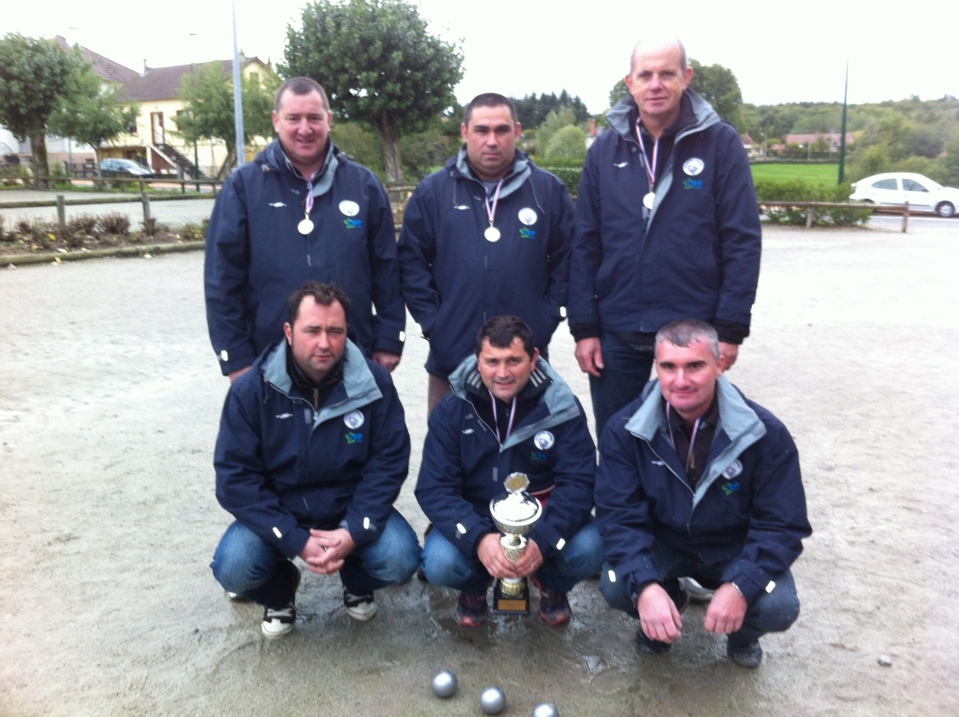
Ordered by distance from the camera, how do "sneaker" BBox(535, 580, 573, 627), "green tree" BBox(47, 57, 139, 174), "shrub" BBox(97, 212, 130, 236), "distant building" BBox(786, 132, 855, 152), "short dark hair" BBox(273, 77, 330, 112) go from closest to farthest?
"sneaker" BBox(535, 580, 573, 627), "short dark hair" BBox(273, 77, 330, 112), "shrub" BBox(97, 212, 130, 236), "green tree" BBox(47, 57, 139, 174), "distant building" BBox(786, 132, 855, 152)

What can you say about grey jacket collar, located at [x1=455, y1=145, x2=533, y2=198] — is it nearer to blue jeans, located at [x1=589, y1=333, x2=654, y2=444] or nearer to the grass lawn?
blue jeans, located at [x1=589, y1=333, x2=654, y2=444]

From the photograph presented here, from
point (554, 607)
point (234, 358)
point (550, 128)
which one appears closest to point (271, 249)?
point (234, 358)

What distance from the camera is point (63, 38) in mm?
44781

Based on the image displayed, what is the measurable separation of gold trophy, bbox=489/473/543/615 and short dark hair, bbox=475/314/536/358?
1.75ft

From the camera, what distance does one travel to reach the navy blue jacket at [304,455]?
3.53 metres

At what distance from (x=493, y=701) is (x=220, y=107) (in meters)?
41.6

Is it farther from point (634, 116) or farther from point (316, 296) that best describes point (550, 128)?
point (316, 296)

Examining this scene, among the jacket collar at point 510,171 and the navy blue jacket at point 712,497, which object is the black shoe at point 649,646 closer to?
the navy blue jacket at point 712,497

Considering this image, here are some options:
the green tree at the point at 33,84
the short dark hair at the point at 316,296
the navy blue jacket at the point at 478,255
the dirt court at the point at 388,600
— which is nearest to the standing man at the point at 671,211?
the navy blue jacket at the point at 478,255

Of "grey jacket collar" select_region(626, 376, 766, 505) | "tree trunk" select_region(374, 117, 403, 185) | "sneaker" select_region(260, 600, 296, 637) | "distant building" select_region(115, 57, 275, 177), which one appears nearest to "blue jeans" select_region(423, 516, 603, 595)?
"grey jacket collar" select_region(626, 376, 766, 505)

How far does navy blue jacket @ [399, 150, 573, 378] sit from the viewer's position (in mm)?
4031

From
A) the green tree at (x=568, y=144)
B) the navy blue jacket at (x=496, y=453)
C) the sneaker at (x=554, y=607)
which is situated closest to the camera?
the navy blue jacket at (x=496, y=453)

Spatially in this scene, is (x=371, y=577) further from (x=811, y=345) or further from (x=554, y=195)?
(x=811, y=345)

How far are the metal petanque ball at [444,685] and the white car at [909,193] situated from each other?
2842 centimetres
